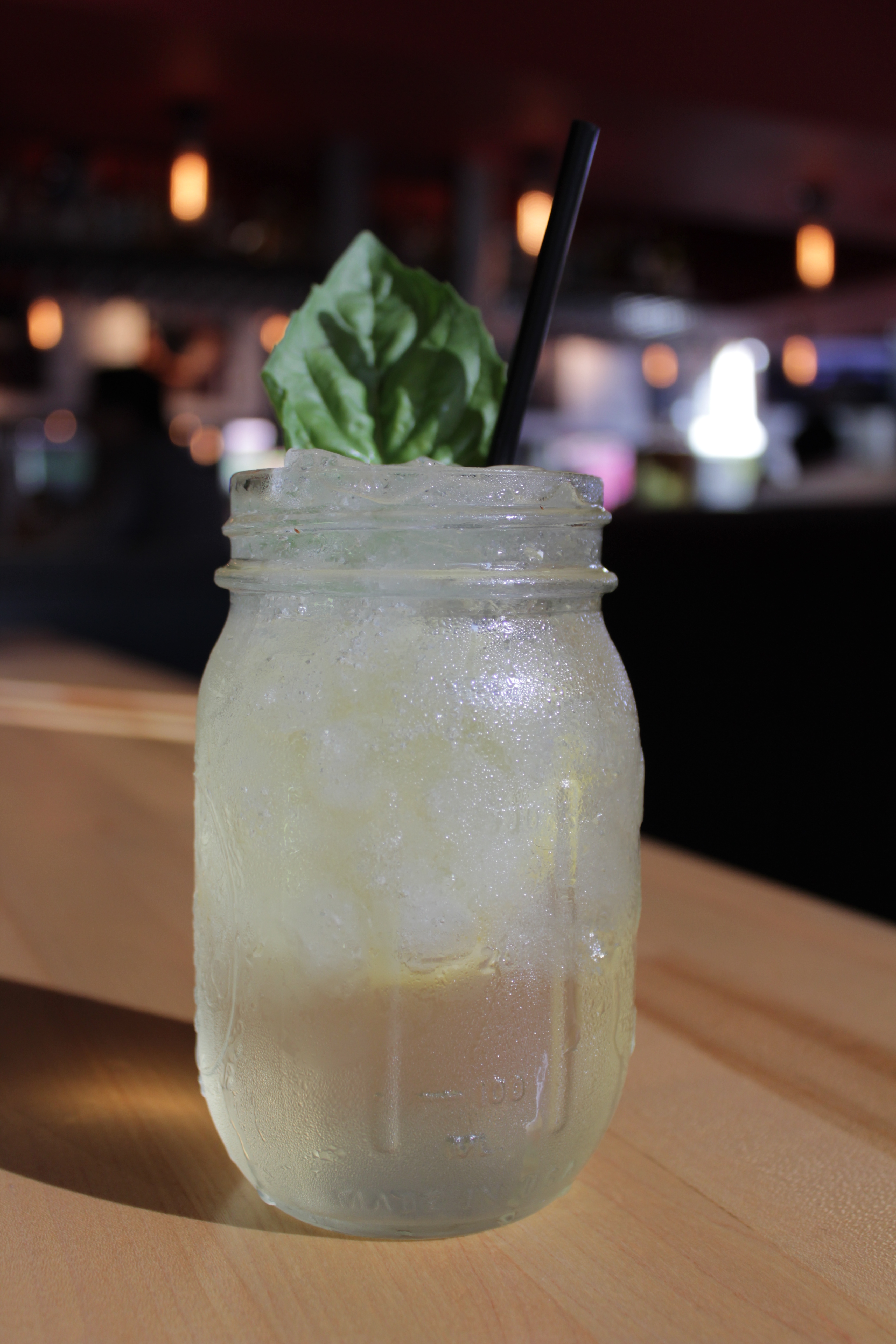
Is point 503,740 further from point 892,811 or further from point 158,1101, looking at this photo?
point 892,811

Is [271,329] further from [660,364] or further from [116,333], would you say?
[660,364]

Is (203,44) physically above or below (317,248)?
above

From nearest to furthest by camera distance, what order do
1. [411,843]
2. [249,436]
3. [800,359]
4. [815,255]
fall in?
[411,843]
[815,255]
[249,436]
[800,359]

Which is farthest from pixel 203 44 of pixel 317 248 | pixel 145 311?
pixel 145 311

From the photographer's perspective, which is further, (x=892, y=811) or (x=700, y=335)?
(x=700, y=335)

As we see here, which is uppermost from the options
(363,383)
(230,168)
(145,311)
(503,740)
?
(230,168)

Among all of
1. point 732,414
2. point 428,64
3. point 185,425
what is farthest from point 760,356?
point 428,64

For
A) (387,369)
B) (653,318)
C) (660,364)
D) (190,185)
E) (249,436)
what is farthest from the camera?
(660,364)
